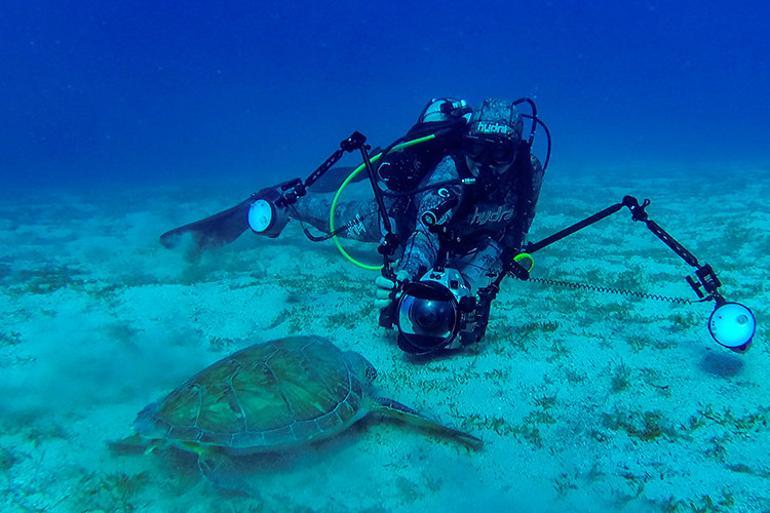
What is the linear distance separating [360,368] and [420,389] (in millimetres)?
726

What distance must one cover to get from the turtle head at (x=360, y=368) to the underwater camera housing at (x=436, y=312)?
56 centimetres

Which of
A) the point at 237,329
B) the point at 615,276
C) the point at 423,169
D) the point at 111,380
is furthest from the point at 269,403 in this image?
the point at 615,276

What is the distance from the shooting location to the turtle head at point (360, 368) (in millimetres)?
3731

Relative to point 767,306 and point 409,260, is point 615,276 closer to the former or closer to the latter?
point 767,306

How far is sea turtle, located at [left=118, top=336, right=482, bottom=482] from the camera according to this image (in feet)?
9.73

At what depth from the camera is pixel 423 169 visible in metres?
6.45

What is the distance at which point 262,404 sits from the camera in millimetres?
3086

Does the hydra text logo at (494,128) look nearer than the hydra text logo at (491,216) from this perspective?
Yes

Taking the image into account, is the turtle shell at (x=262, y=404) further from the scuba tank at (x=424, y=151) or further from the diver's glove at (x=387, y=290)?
the scuba tank at (x=424, y=151)

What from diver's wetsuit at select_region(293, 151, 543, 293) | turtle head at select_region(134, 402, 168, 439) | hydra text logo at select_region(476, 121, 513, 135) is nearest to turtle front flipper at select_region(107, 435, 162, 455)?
turtle head at select_region(134, 402, 168, 439)

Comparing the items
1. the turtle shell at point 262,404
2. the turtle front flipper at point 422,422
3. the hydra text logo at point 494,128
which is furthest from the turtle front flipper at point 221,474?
the hydra text logo at point 494,128

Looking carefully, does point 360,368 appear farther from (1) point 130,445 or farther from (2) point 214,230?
(2) point 214,230

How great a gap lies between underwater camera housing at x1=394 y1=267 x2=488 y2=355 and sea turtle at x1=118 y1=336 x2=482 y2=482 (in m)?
0.78

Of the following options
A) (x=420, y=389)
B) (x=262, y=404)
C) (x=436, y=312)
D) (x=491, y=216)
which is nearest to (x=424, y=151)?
(x=491, y=216)
